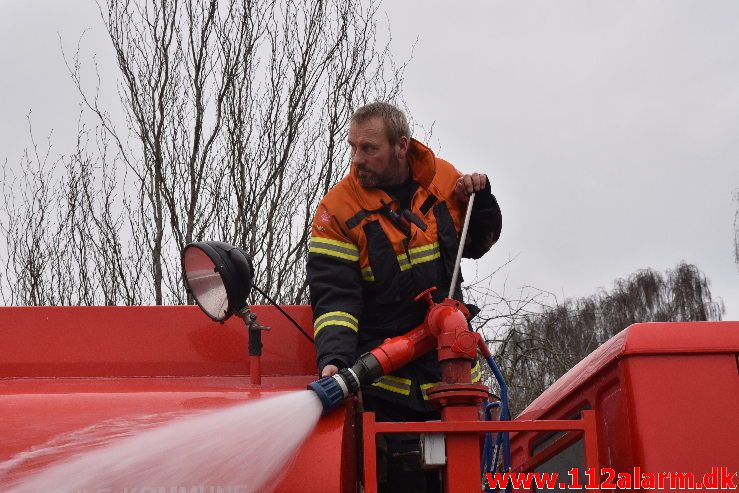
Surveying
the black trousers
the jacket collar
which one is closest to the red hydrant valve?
the black trousers

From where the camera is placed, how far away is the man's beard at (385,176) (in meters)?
2.96

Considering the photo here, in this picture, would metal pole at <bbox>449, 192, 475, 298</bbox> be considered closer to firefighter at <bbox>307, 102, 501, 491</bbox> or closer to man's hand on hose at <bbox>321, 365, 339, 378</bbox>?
firefighter at <bbox>307, 102, 501, 491</bbox>

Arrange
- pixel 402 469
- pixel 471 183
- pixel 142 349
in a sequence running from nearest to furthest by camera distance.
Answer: pixel 402 469
pixel 142 349
pixel 471 183

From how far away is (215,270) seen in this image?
90.4 inches

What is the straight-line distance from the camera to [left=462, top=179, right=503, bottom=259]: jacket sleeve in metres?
2.96

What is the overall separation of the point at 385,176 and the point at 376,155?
81 mm

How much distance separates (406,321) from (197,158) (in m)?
6.43

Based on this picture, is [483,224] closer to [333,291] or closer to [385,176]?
[385,176]

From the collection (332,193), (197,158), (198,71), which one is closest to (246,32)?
(198,71)

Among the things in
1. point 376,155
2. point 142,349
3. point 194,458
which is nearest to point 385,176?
point 376,155

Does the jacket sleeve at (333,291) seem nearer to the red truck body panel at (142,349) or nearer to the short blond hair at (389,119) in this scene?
the red truck body panel at (142,349)

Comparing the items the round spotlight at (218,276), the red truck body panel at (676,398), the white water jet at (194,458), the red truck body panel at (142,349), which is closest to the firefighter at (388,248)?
the red truck body panel at (142,349)

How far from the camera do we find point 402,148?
3.06 metres

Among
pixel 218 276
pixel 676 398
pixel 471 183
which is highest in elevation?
pixel 471 183
